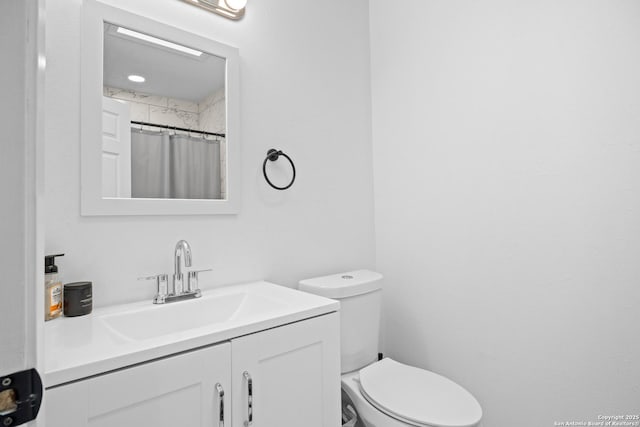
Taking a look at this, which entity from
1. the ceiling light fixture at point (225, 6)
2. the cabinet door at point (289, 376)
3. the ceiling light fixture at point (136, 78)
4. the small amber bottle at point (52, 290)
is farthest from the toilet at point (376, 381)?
the ceiling light fixture at point (225, 6)

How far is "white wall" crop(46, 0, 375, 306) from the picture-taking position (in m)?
1.01

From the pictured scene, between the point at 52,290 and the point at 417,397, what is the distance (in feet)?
4.14

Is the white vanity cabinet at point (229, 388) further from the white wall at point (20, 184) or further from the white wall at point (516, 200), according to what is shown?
the white wall at point (516, 200)

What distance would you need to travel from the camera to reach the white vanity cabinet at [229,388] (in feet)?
2.18

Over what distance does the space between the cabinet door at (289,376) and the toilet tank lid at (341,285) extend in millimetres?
303

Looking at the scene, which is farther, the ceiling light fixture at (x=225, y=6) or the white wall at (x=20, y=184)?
the ceiling light fixture at (x=225, y=6)

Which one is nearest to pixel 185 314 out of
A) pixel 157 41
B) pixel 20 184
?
pixel 20 184

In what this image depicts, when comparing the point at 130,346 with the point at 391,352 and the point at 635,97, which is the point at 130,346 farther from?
the point at 635,97

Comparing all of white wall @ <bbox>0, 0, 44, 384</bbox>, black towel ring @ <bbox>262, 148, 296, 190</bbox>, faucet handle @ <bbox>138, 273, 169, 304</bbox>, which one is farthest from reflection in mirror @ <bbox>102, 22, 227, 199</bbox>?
white wall @ <bbox>0, 0, 44, 384</bbox>

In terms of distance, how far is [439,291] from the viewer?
163 cm

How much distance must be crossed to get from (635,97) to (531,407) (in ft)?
4.00

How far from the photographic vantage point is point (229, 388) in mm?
836

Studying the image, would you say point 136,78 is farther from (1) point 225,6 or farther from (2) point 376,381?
(2) point 376,381

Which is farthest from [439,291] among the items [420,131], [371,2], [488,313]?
[371,2]
